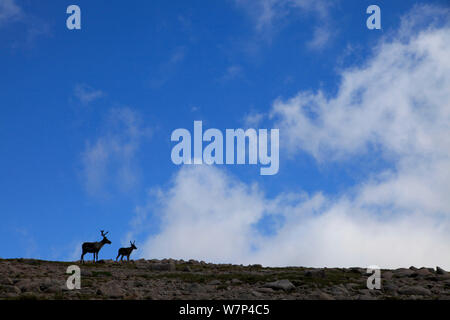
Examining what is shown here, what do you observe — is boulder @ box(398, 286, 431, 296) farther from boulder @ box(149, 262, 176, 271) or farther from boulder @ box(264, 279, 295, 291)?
boulder @ box(149, 262, 176, 271)

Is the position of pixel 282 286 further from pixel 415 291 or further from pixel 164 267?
pixel 164 267

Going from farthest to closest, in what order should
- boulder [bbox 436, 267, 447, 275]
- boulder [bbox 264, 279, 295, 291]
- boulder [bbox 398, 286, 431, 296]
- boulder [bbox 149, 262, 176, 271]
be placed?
1. boulder [bbox 149, 262, 176, 271]
2. boulder [bbox 436, 267, 447, 275]
3. boulder [bbox 264, 279, 295, 291]
4. boulder [bbox 398, 286, 431, 296]

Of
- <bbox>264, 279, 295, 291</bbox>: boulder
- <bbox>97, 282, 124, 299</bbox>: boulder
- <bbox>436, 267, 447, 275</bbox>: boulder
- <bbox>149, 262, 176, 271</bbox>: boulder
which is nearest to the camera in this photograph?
<bbox>97, 282, 124, 299</bbox>: boulder

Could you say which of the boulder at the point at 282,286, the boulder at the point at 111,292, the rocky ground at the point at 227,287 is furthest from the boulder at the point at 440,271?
the boulder at the point at 111,292

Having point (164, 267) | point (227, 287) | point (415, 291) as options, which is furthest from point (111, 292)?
point (164, 267)

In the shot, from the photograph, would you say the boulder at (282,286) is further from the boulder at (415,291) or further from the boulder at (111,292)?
the boulder at (111,292)

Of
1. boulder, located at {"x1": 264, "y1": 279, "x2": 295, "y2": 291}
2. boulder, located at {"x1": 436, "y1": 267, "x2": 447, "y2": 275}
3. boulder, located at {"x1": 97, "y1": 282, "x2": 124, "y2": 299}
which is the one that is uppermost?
boulder, located at {"x1": 436, "y1": 267, "x2": 447, "y2": 275}

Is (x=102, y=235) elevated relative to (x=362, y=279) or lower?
elevated

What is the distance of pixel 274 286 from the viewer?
Result: 22.3 meters

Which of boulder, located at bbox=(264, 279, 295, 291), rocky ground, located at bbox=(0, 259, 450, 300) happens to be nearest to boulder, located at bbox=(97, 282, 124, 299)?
rocky ground, located at bbox=(0, 259, 450, 300)
